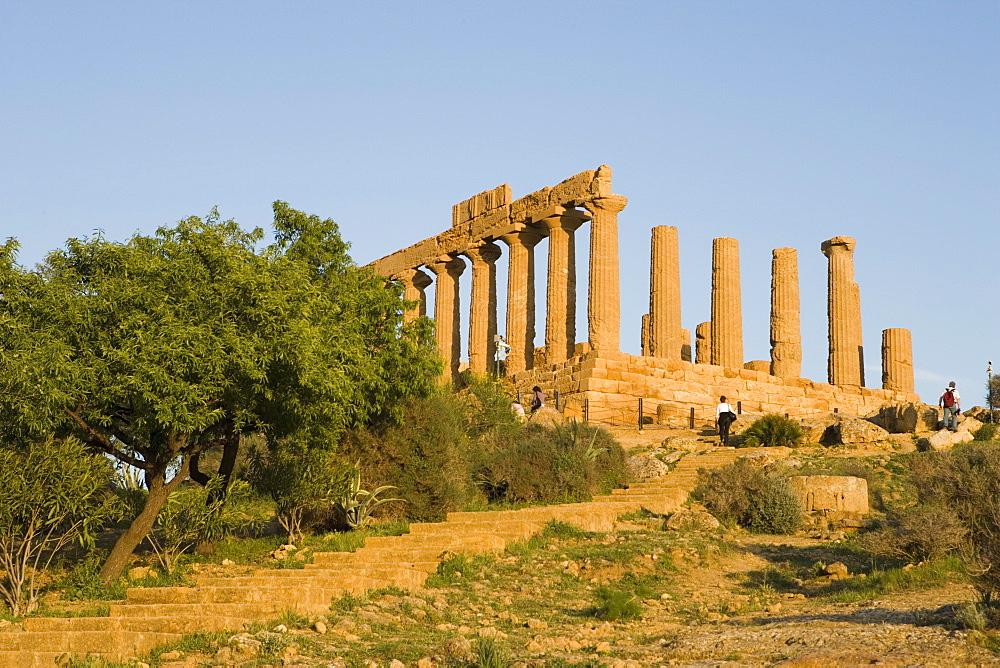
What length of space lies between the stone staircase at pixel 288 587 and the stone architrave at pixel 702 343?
25235mm

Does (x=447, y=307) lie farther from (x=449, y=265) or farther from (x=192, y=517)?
(x=192, y=517)

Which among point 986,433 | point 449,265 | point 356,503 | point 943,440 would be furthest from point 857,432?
point 449,265

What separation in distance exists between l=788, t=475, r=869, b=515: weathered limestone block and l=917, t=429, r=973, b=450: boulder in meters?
4.27

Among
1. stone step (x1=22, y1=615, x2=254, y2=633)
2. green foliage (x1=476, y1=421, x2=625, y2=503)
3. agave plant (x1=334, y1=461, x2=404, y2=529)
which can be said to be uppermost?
green foliage (x1=476, y1=421, x2=625, y2=503)

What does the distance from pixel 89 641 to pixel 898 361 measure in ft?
138

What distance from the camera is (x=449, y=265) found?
161ft

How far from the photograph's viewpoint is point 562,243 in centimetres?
4362


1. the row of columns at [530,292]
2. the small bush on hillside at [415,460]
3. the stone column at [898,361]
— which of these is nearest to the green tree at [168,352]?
the small bush on hillside at [415,460]

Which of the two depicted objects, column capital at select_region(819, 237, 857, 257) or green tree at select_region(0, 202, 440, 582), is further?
column capital at select_region(819, 237, 857, 257)

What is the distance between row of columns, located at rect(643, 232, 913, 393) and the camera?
45719 millimetres

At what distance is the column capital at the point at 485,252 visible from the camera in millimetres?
47094

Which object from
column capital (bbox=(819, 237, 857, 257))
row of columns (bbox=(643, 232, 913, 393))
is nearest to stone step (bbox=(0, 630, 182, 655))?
row of columns (bbox=(643, 232, 913, 393))

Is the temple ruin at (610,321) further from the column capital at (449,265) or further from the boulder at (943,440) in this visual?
the boulder at (943,440)

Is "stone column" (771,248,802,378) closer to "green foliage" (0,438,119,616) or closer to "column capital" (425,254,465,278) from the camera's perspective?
"column capital" (425,254,465,278)
